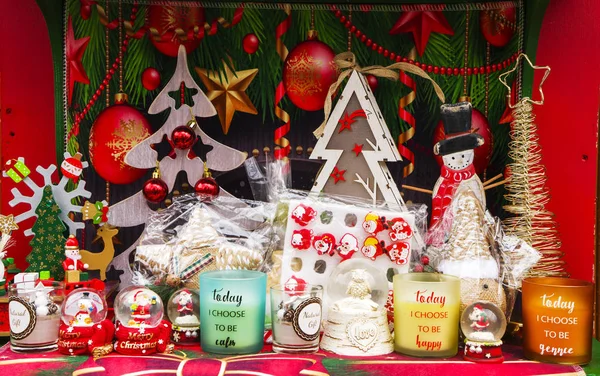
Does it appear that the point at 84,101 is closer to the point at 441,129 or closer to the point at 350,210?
the point at 350,210

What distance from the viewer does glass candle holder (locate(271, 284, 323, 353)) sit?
1.20 meters

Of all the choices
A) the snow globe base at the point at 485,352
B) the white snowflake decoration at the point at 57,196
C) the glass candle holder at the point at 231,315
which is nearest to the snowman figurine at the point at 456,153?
the snow globe base at the point at 485,352

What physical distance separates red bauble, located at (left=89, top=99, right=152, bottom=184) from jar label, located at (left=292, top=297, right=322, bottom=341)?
65 cm

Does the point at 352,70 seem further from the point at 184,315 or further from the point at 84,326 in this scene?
the point at 84,326

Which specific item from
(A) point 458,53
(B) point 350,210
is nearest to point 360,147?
(B) point 350,210

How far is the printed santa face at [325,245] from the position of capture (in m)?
1.35

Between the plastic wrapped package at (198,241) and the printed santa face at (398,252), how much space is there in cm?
27

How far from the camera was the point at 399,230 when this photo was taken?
4.46 feet

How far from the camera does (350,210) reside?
1.38 metres

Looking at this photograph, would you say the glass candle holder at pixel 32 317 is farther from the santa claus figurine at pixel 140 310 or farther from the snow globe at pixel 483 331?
the snow globe at pixel 483 331

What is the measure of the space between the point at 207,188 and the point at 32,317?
0.51 m

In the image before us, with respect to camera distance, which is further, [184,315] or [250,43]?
[250,43]

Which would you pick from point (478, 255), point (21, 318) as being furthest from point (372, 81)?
point (21, 318)

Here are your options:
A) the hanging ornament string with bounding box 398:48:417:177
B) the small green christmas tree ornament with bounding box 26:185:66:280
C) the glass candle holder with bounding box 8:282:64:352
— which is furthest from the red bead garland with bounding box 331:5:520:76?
the glass candle holder with bounding box 8:282:64:352
